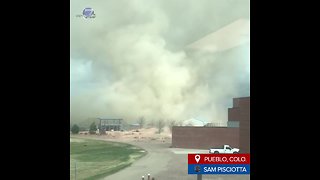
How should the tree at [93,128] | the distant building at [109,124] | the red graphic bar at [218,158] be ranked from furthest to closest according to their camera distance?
the tree at [93,128]
the distant building at [109,124]
the red graphic bar at [218,158]

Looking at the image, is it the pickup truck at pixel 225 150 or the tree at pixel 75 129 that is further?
the pickup truck at pixel 225 150

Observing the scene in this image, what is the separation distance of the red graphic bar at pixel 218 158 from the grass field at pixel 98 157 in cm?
99

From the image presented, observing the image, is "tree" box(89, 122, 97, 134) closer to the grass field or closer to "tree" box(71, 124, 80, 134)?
the grass field

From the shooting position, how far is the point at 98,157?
533cm

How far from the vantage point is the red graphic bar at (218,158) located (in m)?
4.98

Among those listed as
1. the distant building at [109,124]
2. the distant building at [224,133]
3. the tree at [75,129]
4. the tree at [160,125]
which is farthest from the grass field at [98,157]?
the distant building at [224,133]

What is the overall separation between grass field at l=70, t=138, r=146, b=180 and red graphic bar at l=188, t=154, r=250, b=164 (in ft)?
3.26

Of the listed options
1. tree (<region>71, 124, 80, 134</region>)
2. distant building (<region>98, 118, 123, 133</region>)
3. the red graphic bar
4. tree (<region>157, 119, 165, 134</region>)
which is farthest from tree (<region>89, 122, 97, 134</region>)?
the red graphic bar

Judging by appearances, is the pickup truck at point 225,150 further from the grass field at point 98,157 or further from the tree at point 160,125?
the grass field at point 98,157

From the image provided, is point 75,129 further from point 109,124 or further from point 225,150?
point 225,150
